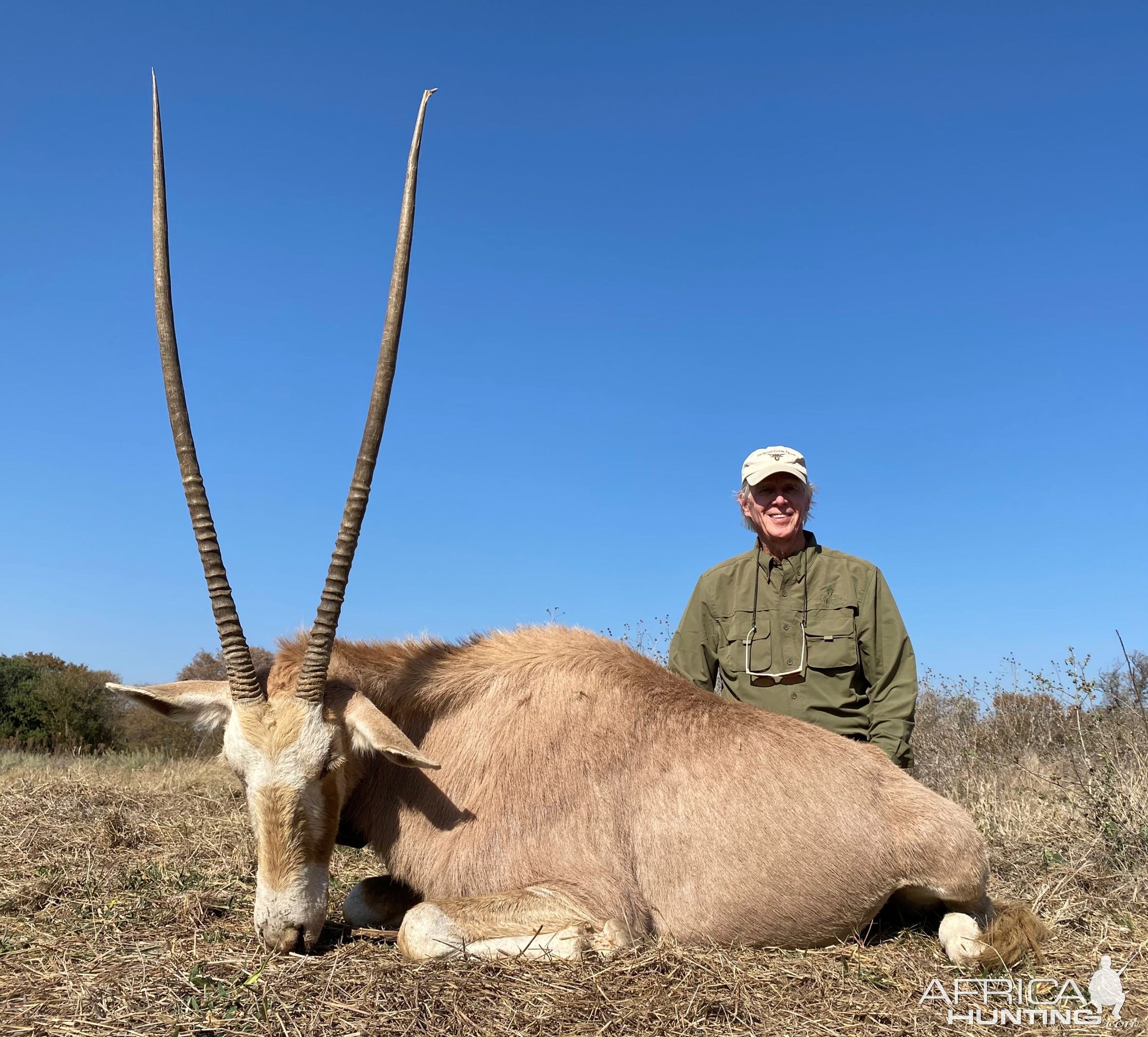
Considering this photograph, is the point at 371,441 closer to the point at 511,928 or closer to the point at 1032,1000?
the point at 511,928

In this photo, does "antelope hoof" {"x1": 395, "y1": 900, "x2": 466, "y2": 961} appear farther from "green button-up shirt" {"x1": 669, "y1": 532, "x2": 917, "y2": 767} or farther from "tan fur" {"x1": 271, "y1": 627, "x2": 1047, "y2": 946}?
"green button-up shirt" {"x1": 669, "y1": 532, "x2": 917, "y2": 767}

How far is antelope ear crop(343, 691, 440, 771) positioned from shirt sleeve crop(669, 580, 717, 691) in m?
2.64

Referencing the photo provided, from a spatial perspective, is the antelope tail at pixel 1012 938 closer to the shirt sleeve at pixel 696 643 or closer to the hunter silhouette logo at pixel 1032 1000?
the hunter silhouette logo at pixel 1032 1000

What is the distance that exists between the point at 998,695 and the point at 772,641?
28.3ft

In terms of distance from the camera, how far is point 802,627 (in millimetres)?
5930

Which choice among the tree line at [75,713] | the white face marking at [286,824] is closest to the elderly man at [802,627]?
the white face marking at [286,824]

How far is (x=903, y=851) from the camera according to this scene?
4.36 meters

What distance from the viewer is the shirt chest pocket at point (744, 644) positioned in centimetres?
599

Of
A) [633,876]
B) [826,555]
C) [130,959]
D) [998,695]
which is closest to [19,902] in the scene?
[130,959]

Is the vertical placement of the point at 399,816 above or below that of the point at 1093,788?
below

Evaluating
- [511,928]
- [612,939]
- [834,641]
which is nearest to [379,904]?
[511,928]

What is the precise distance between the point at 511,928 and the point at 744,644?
2.74m

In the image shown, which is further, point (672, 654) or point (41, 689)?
point (41, 689)

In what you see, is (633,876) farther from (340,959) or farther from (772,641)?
(772,641)
